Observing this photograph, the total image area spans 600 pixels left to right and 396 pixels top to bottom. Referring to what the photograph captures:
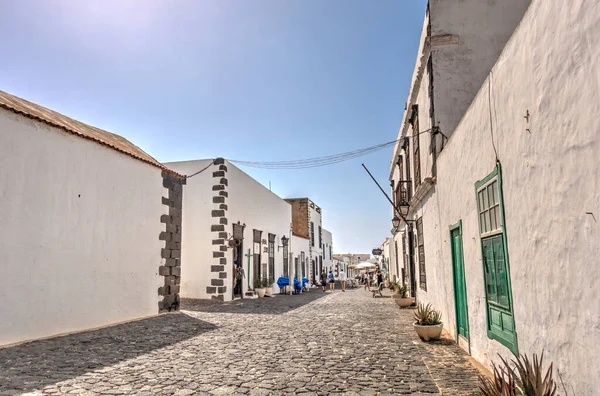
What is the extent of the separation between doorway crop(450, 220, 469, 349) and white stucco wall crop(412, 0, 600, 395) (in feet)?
5.12

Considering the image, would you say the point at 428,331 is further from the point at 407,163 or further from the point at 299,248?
the point at 299,248

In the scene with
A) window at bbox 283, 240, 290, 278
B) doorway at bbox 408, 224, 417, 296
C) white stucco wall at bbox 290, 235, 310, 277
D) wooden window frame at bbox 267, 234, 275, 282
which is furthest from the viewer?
white stucco wall at bbox 290, 235, 310, 277

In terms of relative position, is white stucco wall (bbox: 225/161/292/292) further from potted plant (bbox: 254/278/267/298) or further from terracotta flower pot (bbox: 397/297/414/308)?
terracotta flower pot (bbox: 397/297/414/308)

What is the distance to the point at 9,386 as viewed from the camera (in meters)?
4.54

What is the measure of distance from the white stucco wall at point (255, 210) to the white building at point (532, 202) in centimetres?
992

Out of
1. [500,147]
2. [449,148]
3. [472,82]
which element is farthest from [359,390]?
[472,82]

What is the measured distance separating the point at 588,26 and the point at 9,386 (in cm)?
595

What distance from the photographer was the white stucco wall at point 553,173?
8.49 ft

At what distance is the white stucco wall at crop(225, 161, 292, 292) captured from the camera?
16.4 m

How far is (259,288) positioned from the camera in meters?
17.9

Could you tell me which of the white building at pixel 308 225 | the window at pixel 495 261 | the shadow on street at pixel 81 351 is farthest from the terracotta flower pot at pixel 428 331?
the white building at pixel 308 225

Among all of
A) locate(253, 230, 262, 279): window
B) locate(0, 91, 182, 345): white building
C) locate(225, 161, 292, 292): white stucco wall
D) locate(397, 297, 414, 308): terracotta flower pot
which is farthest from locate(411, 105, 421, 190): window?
locate(253, 230, 262, 279): window

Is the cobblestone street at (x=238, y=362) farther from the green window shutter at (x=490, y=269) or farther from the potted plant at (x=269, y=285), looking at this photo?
the potted plant at (x=269, y=285)

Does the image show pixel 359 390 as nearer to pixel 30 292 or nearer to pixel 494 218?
pixel 494 218
